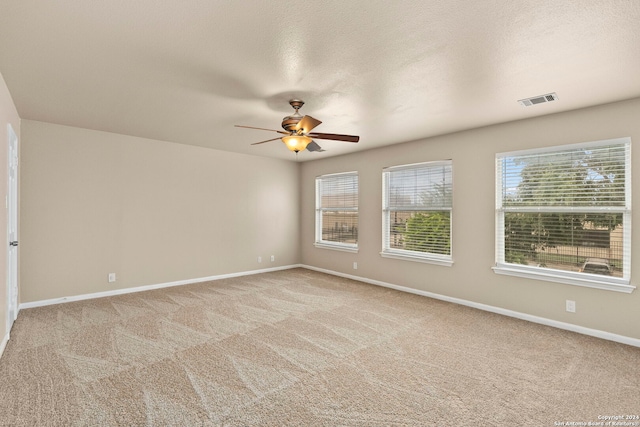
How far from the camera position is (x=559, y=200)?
367cm

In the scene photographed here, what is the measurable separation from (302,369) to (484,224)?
3141mm

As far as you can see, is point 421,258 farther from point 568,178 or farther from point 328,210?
point 328,210

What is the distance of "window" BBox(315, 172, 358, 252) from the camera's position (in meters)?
6.33

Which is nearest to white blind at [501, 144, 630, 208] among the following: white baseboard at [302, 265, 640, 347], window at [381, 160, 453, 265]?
window at [381, 160, 453, 265]

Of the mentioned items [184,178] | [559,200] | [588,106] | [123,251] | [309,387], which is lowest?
[309,387]

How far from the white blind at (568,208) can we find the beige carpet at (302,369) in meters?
0.83

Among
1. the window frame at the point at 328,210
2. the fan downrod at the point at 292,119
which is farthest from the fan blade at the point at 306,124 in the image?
the window frame at the point at 328,210

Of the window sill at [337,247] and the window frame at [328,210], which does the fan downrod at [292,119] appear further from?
the window sill at [337,247]

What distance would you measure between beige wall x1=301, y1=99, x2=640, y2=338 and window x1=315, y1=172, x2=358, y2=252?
241 mm

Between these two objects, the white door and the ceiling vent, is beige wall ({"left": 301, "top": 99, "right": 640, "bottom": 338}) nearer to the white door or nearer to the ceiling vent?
the ceiling vent

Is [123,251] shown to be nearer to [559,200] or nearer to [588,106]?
[559,200]

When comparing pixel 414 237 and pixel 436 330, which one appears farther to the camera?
pixel 414 237

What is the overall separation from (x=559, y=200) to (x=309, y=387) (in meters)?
3.48

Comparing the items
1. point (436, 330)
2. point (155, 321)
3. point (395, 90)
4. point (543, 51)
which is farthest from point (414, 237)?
point (155, 321)
